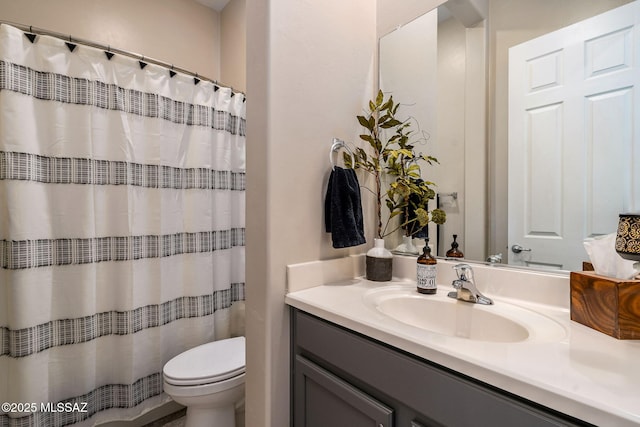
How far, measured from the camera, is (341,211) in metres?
1.09

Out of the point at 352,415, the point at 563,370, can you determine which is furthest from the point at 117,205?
the point at 563,370

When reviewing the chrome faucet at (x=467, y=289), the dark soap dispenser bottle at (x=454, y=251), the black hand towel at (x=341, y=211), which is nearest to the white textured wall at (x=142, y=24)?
the black hand towel at (x=341, y=211)

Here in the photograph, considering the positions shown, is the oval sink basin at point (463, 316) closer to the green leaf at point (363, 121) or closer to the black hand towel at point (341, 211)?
the black hand towel at point (341, 211)

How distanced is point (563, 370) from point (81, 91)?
200cm

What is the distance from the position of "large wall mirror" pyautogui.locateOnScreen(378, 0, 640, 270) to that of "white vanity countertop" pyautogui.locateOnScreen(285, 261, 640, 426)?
0.45 feet

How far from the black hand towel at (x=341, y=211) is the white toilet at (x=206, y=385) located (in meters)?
0.82

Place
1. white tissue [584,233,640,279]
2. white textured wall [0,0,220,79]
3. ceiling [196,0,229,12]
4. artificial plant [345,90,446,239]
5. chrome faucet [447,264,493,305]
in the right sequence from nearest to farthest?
white tissue [584,233,640,279]
chrome faucet [447,264,493,305]
artificial plant [345,90,446,239]
white textured wall [0,0,220,79]
ceiling [196,0,229,12]

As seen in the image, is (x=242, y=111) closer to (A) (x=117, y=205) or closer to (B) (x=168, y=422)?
(A) (x=117, y=205)

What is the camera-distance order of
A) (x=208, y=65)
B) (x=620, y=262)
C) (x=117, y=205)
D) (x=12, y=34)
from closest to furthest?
(x=620, y=262), (x=12, y=34), (x=117, y=205), (x=208, y=65)

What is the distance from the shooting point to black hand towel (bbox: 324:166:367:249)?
1080 mm

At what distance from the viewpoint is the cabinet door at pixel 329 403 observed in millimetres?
709

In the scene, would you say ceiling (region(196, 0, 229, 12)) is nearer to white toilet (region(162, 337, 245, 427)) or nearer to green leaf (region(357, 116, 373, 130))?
green leaf (region(357, 116, 373, 130))

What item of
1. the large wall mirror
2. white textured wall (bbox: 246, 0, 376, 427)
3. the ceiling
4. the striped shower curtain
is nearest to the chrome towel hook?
white textured wall (bbox: 246, 0, 376, 427)

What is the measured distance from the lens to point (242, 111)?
2006 mm
